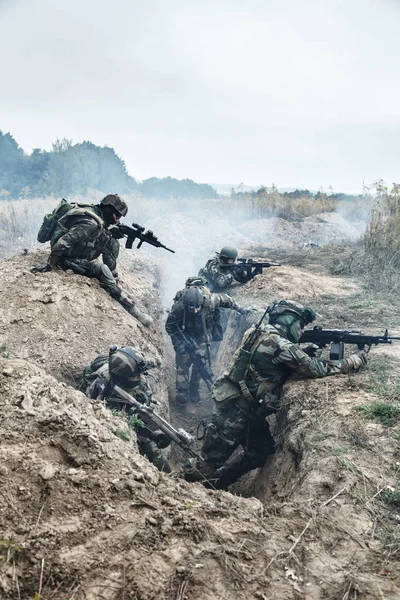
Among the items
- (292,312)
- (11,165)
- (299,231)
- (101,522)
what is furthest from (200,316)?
(11,165)

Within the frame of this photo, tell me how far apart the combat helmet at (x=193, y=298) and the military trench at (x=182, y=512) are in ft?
9.46

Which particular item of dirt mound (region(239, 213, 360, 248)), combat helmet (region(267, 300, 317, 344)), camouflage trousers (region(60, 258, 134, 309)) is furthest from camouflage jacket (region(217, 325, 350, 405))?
dirt mound (region(239, 213, 360, 248))

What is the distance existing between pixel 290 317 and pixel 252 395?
0.98m

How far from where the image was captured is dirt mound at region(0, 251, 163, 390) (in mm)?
5664

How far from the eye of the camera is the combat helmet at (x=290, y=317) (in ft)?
16.8

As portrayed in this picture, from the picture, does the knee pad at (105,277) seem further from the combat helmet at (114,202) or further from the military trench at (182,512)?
the military trench at (182,512)

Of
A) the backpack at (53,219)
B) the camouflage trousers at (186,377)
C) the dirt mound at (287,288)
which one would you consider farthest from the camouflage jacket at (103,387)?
the dirt mound at (287,288)

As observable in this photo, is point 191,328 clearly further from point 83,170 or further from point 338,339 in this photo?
point 83,170

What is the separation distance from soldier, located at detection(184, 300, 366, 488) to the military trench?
28 cm

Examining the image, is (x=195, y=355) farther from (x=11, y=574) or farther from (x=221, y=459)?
(x=11, y=574)

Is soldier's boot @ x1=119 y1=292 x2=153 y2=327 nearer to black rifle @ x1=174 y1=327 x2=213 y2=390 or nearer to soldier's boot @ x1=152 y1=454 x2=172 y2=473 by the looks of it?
black rifle @ x1=174 y1=327 x2=213 y2=390

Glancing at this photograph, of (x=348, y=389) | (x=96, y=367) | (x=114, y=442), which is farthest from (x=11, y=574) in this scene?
(x=348, y=389)

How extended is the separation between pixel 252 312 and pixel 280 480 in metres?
3.78

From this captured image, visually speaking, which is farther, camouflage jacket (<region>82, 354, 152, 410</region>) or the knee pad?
the knee pad
